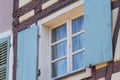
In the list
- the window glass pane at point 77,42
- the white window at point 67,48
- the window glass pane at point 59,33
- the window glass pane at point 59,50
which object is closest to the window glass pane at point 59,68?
the white window at point 67,48

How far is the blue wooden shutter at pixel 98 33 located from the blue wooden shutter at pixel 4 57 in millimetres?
1987

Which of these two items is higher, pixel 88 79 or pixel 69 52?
pixel 69 52

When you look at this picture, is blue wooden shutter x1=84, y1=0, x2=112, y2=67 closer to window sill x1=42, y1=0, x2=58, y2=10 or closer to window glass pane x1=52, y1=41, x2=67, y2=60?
window glass pane x1=52, y1=41, x2=67, y2=60

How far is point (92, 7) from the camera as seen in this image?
9.65 meters

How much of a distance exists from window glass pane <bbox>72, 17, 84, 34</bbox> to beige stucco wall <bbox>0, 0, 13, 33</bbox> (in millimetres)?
1458

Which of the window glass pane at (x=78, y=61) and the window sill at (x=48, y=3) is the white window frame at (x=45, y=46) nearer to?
the window sill at (x=48, y=3)

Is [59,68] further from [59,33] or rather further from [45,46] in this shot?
[59,33]

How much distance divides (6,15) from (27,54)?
3.86 feet

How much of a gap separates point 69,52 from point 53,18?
650 mm

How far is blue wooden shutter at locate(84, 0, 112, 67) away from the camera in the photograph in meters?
9.20

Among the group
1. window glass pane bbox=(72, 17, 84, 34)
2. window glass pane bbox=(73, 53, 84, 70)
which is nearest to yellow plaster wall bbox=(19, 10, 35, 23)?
window glass pane bbox=(72, 17, 84, 34)

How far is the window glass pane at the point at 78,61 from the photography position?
9823mm

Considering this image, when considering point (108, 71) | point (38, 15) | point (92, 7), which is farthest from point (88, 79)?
point (38, 15)

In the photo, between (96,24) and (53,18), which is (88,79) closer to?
(96,24)
